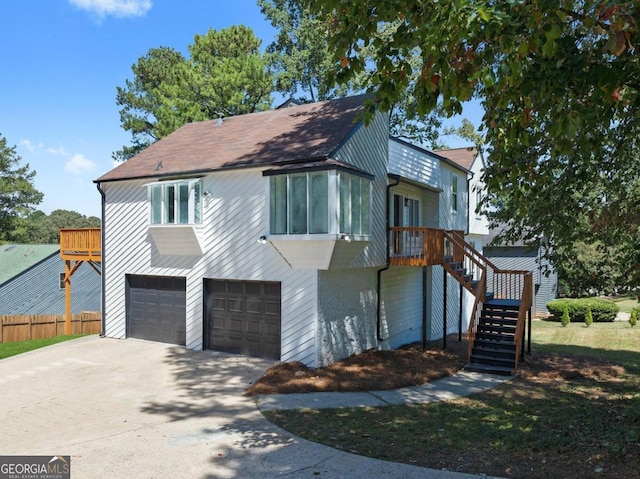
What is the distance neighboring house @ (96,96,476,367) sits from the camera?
39.5ft

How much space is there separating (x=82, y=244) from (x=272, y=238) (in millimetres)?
9486

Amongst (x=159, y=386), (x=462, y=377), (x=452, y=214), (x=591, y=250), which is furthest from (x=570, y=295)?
(x=159, y=386)

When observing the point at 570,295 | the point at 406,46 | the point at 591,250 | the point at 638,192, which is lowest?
the point at 570,295

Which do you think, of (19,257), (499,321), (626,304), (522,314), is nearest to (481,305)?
(499,321)

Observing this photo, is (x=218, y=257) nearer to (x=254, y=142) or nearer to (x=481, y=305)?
(x=254, y=142)

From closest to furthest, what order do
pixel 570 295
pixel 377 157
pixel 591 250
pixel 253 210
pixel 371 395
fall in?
pixel 371 395
pixel 253 210
pixel 377 157
pixel 591 250
pixel 570 295

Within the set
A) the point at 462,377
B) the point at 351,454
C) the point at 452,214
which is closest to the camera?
the point at 351,454

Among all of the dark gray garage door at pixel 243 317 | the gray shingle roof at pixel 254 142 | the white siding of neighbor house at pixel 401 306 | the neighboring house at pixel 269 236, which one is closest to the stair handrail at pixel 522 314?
the neighboring house at pixel 269 236

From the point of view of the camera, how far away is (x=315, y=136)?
534 inches

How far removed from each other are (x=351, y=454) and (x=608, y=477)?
3.15 metres

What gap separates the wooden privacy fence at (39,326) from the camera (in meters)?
20.3

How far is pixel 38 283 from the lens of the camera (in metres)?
26.9

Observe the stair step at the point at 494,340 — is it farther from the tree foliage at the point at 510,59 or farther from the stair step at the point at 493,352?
the tree foliage at the point at 510,59

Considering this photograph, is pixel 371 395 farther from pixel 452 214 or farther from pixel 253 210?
pixel 452 214
